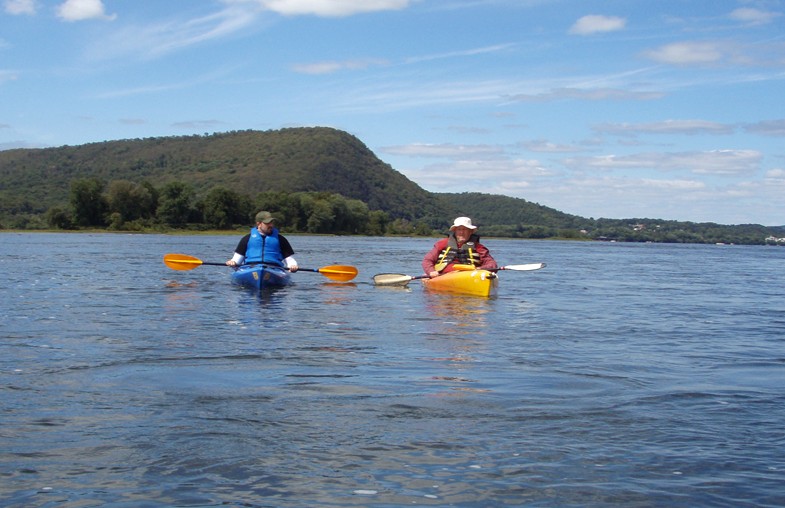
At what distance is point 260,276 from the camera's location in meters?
17.6

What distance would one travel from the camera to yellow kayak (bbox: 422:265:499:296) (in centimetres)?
1739

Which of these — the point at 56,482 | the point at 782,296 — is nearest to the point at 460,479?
the point at 56,482

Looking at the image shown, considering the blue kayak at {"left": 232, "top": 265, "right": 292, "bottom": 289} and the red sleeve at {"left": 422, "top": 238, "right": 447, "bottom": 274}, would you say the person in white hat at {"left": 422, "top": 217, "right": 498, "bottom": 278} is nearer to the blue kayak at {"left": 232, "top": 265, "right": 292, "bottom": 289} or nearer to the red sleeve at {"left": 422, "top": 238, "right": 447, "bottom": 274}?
the red sleeve at {"left": 422, "top": 238, "right": 447, "bottom": 274}

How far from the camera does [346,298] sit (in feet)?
55.9

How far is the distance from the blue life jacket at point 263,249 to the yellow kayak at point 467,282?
339 centimetres

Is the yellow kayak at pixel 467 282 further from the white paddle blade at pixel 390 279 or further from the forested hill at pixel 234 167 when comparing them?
the forested hill at pixel 234 167

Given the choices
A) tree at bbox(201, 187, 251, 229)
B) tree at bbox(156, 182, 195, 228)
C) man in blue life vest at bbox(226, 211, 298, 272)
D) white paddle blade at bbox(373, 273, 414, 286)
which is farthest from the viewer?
tree at bbox(201, 187, 251, 229)

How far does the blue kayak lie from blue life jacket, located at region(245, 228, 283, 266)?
0.69ft

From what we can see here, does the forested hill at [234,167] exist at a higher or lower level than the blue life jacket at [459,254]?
higher

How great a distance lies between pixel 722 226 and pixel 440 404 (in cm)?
14489

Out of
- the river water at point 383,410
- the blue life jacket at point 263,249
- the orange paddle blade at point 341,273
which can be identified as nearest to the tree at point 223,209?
the orange paddle blade at point 341,273

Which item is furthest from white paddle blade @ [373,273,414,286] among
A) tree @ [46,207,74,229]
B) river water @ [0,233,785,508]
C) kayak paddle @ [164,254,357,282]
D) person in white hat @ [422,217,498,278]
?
tree @ [46,207,74,229]

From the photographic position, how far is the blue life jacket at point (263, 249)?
18.2m

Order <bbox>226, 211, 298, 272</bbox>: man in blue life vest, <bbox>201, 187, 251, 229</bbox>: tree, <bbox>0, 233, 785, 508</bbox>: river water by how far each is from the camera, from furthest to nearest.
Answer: <bbox>201, 187, 251, 229</bbox>: tree < <bbox>226, 211, 298, 272</bbox>: man in blue life vest < <bbox>0, 233, 785, 508</bbox>: river water
